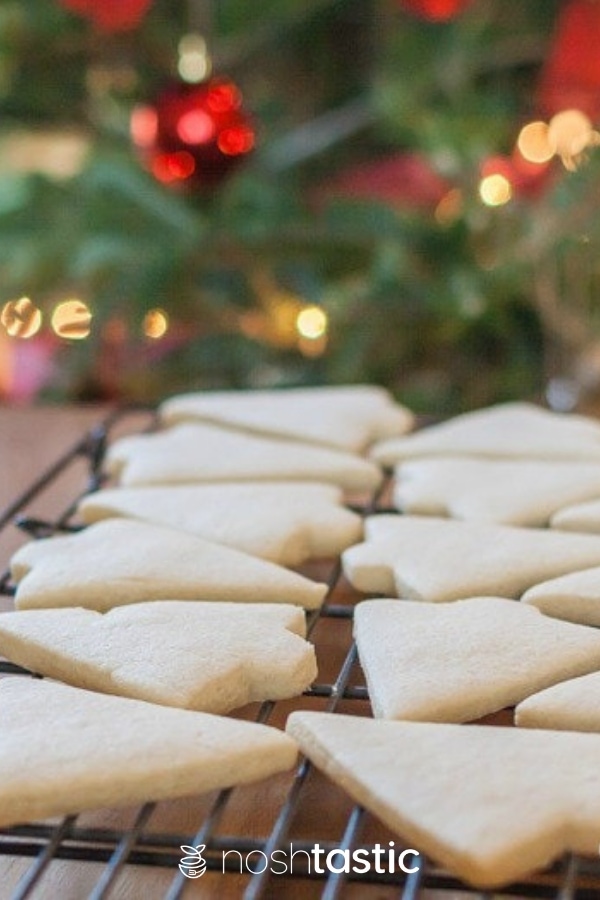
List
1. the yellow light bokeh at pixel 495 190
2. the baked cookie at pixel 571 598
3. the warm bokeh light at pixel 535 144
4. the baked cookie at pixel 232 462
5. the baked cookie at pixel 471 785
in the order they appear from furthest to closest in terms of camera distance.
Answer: the warm bokeh light at pixel 535 144 < the yellow light bokeh at pixel 495 190 < the baked cookie at pixel 232 462 < the baked cookie at pixel 571 598 < the baked cookie at pixel 471 785

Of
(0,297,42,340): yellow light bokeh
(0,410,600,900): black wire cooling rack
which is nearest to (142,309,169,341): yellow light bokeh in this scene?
(0,297,42,340): yellow light bokeh

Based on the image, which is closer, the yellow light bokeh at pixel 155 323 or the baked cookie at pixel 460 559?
the baked cookie at pixel 460 559

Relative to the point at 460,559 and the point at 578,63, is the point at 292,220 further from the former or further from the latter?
the point at 460,559

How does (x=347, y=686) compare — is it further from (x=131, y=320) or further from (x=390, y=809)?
(x=131, y=320)

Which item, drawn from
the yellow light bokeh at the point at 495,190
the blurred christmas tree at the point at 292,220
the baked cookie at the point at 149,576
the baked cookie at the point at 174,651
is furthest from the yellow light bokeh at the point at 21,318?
the baked cookie at the point at 174,651

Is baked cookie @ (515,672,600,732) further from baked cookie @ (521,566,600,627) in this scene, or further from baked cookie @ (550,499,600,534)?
baked cookie @ (550,499,600,534)

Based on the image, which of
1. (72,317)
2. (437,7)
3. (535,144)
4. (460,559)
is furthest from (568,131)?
(460,559)

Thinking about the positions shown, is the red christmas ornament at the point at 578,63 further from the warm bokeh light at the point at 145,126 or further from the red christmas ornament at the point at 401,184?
the warm bokeh light at the point at 145,126
